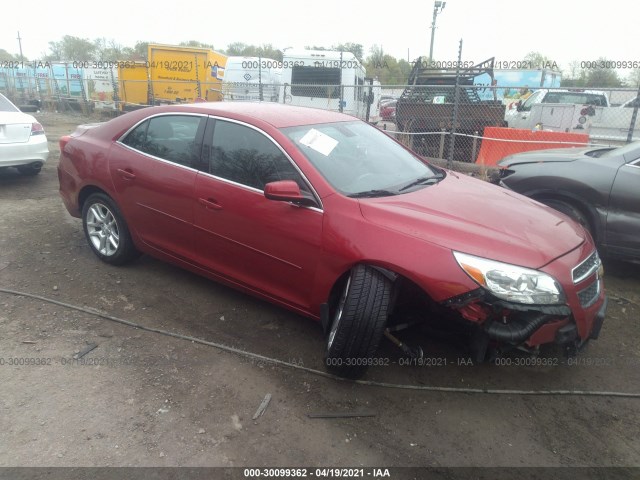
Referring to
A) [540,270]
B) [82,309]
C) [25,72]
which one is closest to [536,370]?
[540,270]

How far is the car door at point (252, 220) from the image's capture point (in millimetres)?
3141

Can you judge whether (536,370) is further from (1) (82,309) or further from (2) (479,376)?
(1) (82,309)

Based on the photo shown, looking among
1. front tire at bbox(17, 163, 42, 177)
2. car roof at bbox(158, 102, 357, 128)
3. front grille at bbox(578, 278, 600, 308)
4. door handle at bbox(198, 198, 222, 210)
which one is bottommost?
front tire at bbox(17, 163, 42, 177)

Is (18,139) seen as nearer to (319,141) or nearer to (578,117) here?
(319,141)

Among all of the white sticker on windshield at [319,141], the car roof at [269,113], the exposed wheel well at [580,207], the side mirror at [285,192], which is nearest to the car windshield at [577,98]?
the exposed wheel well at [580,207]

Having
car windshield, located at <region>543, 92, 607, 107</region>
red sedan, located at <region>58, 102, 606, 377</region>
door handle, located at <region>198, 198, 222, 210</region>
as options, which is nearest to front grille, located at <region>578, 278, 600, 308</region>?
red sedan, located at <region>58, 102, 606, 377</region>

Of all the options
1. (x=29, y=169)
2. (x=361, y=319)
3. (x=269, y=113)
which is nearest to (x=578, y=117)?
(x=269, y=113)

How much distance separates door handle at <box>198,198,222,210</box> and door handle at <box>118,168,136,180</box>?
2.74 feet

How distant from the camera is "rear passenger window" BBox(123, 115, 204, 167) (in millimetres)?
3795

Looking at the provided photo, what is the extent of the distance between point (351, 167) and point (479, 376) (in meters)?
1.65

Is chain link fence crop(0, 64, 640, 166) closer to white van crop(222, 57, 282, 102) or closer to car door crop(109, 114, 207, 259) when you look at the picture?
white van crop(222, 57, 282, 102)

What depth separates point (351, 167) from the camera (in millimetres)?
3428

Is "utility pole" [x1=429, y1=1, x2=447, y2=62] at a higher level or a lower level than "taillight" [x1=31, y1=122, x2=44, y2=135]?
higher

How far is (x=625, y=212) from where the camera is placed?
14.5 feet
